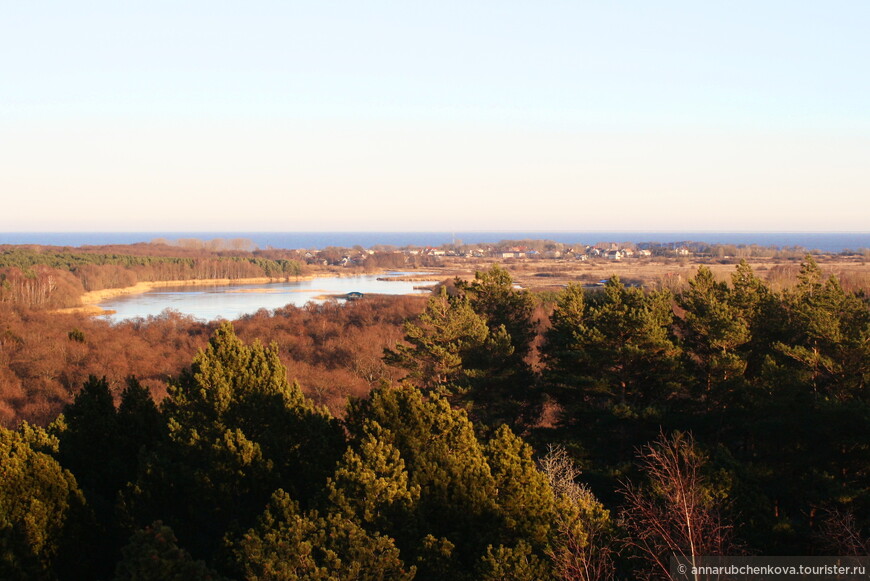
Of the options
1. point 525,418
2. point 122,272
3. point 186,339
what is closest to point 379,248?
point 122,272

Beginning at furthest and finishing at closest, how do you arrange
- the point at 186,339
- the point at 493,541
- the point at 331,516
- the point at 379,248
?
the point at 379,248
the point at 186,339
the point at 493,541
the point at 331,516

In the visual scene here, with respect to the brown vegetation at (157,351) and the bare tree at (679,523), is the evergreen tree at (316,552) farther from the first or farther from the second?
the brown vegetation at (157,351)

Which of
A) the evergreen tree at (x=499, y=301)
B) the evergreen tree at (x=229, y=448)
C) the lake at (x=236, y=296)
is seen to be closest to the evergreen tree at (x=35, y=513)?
the evergreen tree at (x=229, y=448)

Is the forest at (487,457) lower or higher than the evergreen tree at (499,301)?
lower

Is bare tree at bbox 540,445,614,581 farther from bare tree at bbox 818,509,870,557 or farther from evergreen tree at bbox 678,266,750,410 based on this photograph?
evergreen tree at bbox 678,266,750,410

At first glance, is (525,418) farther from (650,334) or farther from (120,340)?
(120,340)

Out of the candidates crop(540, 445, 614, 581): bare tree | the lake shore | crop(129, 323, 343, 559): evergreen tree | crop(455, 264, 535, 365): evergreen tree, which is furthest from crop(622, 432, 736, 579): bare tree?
the lake shore

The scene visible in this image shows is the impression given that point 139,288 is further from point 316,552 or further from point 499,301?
point 316,552
